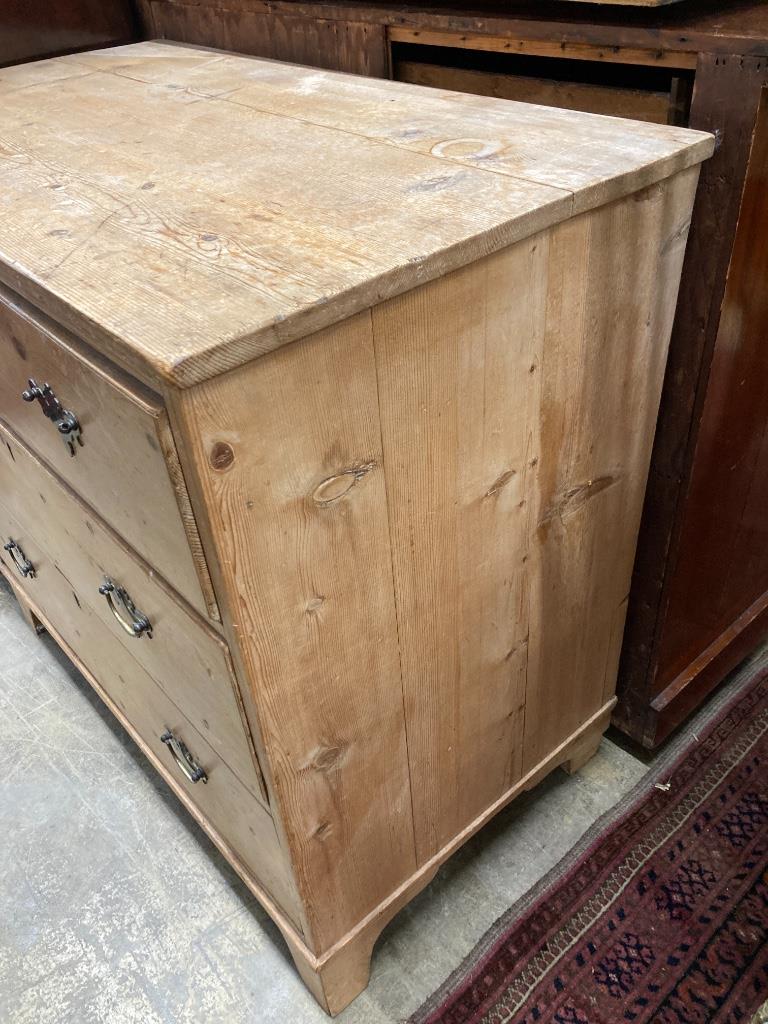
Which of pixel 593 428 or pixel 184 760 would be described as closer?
pixel 593 428

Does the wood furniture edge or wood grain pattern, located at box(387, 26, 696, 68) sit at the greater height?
the wood furniture edge

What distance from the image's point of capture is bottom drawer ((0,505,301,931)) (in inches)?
38.4

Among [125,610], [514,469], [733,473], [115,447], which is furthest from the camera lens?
[733,473]

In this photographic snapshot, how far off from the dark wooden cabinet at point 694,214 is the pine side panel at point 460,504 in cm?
24

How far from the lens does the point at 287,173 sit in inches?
31.8

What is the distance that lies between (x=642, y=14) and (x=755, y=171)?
0.19 meters

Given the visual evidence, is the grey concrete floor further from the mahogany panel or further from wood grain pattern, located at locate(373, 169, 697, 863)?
the mahogany panel

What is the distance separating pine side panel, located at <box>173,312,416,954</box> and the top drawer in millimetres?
46

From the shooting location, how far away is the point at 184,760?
108 centimetres

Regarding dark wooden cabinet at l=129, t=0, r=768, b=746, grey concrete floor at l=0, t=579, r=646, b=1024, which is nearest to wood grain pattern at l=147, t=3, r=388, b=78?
dark wooden cabinet at l=129, t=0, r=768, b=746

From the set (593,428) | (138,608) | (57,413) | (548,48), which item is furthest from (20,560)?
(548,48)

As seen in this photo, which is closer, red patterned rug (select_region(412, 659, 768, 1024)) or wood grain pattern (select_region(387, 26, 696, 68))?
wood grain pattern (select_region(387, 26, 696, 68))

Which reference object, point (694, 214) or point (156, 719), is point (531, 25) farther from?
point (156, 719)

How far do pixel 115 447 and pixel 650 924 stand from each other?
3.09 ft
